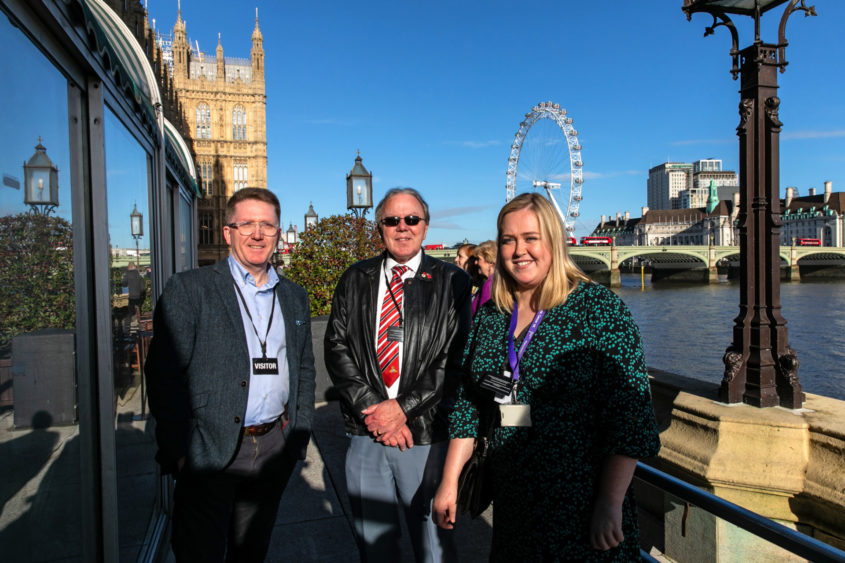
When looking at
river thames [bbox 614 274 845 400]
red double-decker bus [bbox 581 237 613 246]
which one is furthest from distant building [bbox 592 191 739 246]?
river thames [bbox 614 274 845 400]

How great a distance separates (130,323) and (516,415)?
184cm

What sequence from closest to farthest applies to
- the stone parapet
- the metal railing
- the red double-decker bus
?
the metal railing < the stone parapet < the red double-decker bus

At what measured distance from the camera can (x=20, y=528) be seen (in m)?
1.31

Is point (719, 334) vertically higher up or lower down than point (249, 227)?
lower down

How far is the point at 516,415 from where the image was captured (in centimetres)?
153

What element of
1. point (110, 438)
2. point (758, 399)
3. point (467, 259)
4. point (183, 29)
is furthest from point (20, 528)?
point (183, 29)

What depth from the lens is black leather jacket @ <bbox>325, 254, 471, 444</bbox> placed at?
2188 millimetres

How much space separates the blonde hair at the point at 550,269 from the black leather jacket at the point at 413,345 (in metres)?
0.59

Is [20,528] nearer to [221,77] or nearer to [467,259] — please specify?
[467,259]

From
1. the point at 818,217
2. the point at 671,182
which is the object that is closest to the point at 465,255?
the point at 818,217

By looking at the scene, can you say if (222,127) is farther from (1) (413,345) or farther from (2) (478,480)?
(2) (478,480)

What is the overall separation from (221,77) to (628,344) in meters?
62.1

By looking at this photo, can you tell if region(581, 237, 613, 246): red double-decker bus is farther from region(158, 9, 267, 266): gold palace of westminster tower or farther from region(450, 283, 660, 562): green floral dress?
region(450, 283, 660, 562): green floral dress

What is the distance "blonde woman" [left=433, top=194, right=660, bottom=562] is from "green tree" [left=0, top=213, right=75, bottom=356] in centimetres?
112
